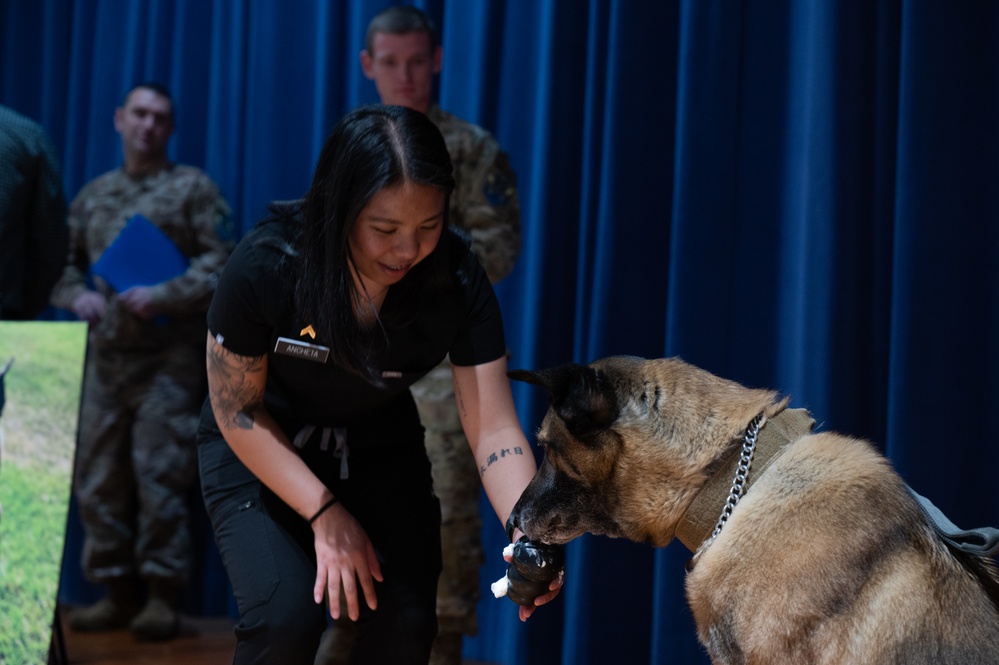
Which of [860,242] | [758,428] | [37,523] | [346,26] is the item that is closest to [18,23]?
[346,26]

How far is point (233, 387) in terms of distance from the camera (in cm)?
219

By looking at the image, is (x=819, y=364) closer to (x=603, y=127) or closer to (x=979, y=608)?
(x=603, y=127)

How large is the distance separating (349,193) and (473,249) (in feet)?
5.32

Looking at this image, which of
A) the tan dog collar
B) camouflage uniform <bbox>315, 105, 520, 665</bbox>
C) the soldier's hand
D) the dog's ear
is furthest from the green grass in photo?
the tan dog collar

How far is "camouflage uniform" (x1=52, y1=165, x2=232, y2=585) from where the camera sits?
15.0 feet

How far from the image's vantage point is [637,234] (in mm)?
3668

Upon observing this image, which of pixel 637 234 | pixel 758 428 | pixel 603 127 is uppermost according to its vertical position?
pixel 603 127

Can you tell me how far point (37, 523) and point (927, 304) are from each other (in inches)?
112

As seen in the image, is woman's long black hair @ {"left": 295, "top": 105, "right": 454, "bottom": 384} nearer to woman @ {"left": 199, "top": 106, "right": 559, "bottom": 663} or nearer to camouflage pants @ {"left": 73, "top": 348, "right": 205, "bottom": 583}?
woman @ {"left": 199, "top": 106, "right": 559, "bottom": 663}

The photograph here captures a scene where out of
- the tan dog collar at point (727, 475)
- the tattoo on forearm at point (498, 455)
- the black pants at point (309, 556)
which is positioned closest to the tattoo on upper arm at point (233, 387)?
the black pants at point (309, 556)

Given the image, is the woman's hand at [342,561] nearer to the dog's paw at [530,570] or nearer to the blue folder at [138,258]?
the dog's paw at [530,570]

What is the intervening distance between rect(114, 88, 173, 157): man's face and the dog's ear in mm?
3579

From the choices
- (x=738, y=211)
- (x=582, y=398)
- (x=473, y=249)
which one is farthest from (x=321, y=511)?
(x=738, y=211)

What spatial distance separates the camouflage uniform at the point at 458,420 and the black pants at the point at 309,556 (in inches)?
47.2
